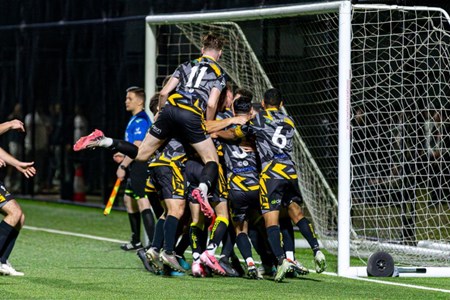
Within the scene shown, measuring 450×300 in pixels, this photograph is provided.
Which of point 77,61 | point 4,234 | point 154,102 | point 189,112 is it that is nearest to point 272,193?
point 189,112

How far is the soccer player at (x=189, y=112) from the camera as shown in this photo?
1141cm

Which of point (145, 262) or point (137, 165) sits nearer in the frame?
point (145, 262)

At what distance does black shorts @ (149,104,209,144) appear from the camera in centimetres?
1140

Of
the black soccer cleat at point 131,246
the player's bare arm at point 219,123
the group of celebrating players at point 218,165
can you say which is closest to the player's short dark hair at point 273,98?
the group of celebrating players at point 218,165

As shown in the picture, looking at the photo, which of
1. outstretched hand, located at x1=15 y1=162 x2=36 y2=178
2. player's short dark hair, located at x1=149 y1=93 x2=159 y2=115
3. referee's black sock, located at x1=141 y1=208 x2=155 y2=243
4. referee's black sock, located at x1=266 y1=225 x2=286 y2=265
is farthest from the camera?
referee's black sock, located at x1=141 y1=208 x2=155 y2=243

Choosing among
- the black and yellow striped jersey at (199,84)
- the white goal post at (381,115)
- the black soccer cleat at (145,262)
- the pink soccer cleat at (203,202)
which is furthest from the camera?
the white goal post at (381,115)

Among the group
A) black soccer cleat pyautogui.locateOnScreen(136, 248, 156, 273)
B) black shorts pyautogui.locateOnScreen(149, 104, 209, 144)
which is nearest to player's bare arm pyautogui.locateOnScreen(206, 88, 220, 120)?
black shorts pyautogui.locateOnScreen(149, 104, 209, 144)

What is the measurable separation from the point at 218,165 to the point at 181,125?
51 cm

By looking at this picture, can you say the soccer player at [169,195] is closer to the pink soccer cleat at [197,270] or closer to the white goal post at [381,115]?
the pink soccer cleat at [197,270]

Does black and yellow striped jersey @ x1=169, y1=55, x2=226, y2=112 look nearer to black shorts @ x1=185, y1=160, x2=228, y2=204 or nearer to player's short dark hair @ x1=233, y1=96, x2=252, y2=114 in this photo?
player's short dark hair @ x1=233, y1=96, x2=252, y2=114

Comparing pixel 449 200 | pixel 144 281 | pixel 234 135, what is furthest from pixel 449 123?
pixel 144 281

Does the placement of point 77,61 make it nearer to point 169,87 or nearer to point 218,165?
point 169,87

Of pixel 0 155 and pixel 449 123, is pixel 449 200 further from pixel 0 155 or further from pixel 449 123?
pixel 0 155

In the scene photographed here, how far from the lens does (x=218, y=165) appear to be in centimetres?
1141
